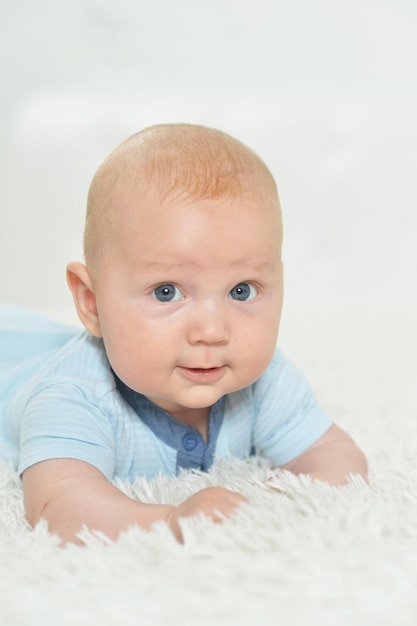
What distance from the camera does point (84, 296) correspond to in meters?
1.19

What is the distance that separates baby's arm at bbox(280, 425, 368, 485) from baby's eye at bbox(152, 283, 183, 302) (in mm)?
315

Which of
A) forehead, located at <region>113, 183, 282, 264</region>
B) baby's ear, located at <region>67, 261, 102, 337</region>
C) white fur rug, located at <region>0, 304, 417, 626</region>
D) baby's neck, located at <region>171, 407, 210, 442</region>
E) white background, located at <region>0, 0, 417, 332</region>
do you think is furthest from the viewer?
white background, located at <region>0, 0, 417, 332</region>

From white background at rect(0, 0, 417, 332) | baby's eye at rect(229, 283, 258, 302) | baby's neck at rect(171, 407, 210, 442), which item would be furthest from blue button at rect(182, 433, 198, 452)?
white background at rect(0, 0, 417, 332)

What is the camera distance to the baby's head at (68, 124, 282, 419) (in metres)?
1.05

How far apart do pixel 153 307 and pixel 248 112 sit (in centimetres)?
206

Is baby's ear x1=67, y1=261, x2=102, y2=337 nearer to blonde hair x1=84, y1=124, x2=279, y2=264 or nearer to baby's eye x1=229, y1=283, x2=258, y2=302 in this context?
blonde hair x1=84, y1=124, x2=279, y2=264

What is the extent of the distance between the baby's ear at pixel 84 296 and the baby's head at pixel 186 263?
0.03 metres

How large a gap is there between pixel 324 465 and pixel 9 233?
77.1 inches

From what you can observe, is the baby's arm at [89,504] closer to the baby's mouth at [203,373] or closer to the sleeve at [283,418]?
the baby's mouth at [203,373]

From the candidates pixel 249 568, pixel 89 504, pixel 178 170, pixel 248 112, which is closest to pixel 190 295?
pixel 178 170

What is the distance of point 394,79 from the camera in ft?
9.86

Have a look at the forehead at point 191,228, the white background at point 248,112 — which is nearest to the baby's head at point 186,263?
the forehead at point 191,228

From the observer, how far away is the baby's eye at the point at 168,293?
1.06m

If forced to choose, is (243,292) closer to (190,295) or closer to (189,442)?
(190,295)
